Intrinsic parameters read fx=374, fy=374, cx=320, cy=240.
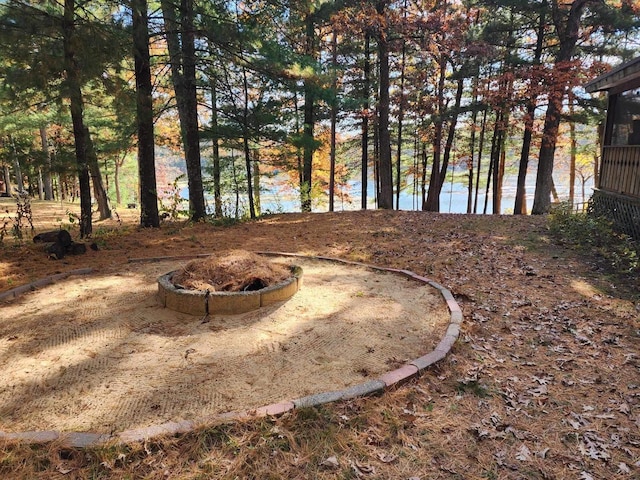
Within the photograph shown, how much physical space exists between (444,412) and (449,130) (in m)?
14.7

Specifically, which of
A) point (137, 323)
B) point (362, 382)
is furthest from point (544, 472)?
point (137, 323)

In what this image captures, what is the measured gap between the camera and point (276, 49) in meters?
7.89

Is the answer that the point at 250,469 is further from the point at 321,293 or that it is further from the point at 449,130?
the point at 449,130

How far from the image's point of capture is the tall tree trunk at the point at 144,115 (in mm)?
7016

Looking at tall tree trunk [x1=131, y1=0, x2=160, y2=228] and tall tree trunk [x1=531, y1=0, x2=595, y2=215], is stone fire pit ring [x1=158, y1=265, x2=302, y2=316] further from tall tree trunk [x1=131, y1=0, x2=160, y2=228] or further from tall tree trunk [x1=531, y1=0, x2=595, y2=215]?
tall tree trunk [x1=531, y1=0, x2=595, y2=215]

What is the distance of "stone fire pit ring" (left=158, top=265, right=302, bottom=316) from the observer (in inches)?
152

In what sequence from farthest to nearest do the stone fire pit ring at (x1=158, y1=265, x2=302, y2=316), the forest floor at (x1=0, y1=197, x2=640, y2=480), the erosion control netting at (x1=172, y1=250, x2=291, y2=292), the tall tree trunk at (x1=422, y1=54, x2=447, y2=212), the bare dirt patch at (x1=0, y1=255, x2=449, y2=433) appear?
the tall tree trunk at (x1=422, y1=54, x2=447, y2=212), the erosion control netting at (x1=172, y1=250, x2=291, y2=292), the stone fire pit ring at (x1=158, y1=265, x2=302, y2=316), the bare dirt patch at (x1=0, y1=255, x2=449, y2=433), the forest floor at (x1=0, y1=197, x2=640, y2=480)

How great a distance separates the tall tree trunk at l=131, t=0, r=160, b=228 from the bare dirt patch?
3.86 metres

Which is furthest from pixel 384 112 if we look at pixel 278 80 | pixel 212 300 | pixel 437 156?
pixel 212 300

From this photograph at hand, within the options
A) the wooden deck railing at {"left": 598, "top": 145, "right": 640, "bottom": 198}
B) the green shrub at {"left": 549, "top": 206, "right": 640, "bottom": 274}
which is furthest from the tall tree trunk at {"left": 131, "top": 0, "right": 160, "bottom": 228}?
the wooden deck railing at {"left": 598, "top": 145, "right": 640, "bottom": 198}

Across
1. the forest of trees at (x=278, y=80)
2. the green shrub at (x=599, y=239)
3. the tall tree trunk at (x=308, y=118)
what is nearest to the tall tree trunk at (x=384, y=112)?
the forest of trees at (x=278, y=80)

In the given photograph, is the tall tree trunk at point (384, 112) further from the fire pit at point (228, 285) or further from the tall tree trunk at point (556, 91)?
the fire pit at point (228, 285)

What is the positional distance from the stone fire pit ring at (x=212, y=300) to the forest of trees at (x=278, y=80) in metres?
4.02

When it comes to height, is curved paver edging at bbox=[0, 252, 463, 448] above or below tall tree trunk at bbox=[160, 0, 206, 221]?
below
